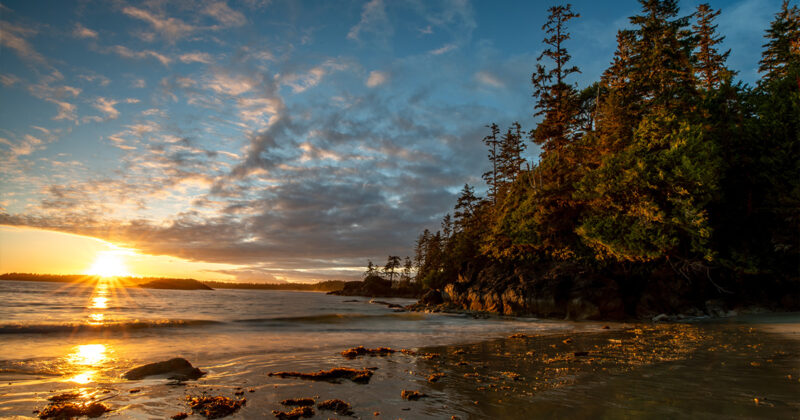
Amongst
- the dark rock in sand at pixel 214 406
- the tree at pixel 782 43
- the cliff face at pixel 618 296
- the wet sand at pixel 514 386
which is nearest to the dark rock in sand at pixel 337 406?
the wet sand at pixel 514 386

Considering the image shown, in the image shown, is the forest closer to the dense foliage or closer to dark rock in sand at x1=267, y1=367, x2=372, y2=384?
the dense foliage

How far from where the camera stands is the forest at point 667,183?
21.7m

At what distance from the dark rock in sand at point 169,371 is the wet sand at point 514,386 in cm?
33

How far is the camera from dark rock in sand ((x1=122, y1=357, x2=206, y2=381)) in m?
7.46

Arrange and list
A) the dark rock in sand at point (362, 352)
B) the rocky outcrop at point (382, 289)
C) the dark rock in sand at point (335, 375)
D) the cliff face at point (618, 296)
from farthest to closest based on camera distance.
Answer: the rocky outcrop at point (382, 289) → the cliff face at point (618, 296) → the dark rock in sand at point (362, 352) → the dark rock in sand at point (335, 375)

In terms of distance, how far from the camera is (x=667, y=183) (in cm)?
2178

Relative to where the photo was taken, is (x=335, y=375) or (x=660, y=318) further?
(x=660, y=318)

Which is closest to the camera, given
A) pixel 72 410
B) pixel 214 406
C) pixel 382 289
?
pixel 72 410

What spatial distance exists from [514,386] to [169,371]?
7217 millimetres

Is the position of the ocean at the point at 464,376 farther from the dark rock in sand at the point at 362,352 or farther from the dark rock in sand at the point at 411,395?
the dark rock in sand at the point at 362,352

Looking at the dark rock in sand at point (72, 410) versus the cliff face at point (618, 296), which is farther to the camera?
the cliff face at point (618, 296)

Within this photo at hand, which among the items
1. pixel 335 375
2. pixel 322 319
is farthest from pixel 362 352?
pixel 322 319

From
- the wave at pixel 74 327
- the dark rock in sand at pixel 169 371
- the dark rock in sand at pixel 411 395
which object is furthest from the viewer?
the wave at pixel 74 327

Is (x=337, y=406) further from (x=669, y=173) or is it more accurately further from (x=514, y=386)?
(x=669, y=173)
